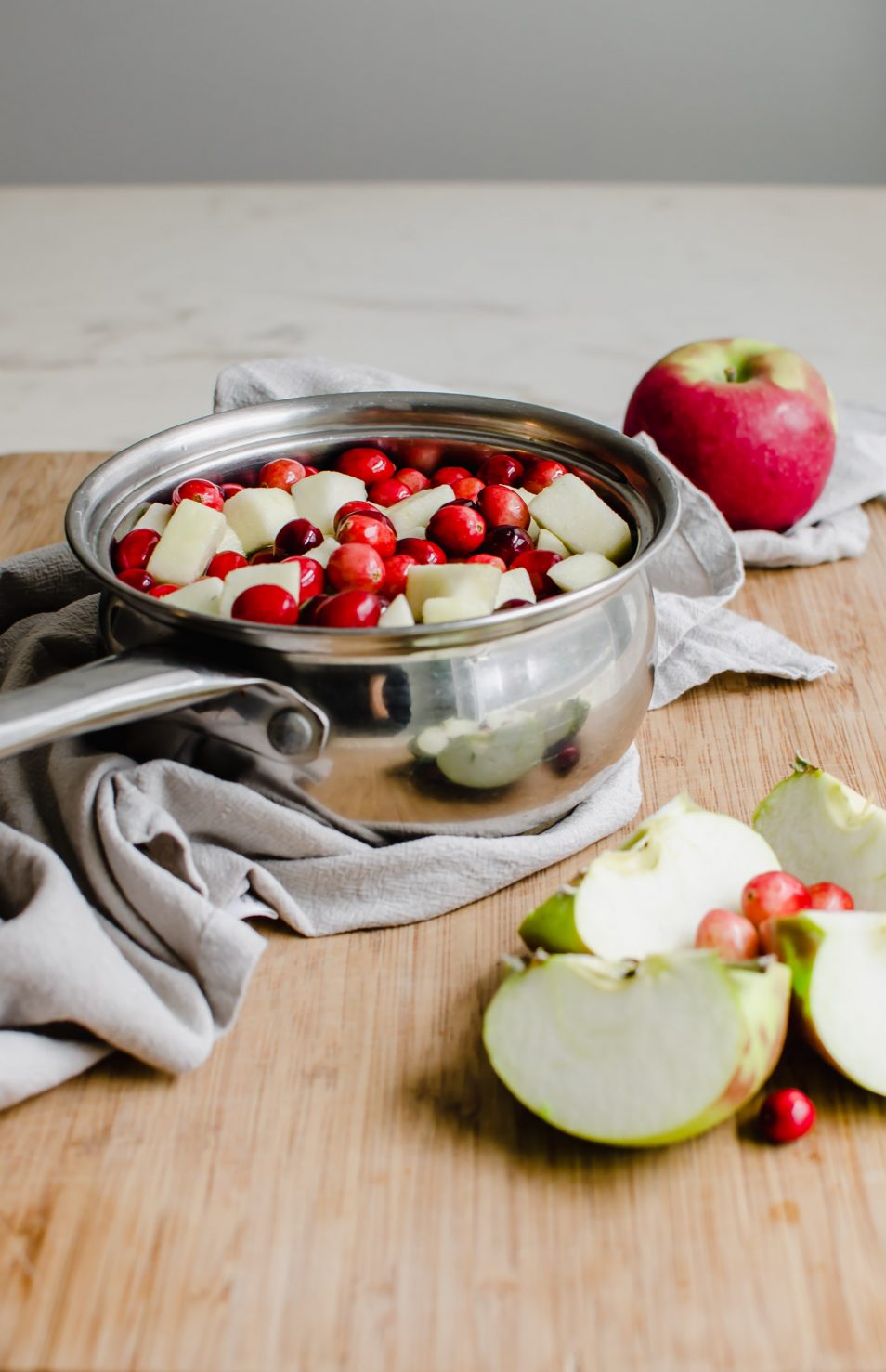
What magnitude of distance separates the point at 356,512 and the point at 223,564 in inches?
4.6

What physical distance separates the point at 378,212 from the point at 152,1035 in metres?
2.74

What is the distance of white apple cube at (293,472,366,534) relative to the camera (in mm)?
1150

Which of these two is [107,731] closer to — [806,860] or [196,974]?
[196,974]

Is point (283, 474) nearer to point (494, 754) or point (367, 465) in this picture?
point (367, 465)

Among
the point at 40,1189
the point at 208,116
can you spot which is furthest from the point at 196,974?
the point at 208,116

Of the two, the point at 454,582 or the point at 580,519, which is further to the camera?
the point at 580,519

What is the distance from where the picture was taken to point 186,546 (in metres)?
1.06

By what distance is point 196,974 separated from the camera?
36.1 inches

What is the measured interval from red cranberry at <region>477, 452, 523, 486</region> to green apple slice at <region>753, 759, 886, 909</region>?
1.20 ft

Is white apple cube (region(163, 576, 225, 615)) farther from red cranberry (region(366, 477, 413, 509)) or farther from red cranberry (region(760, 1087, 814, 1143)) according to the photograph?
red cranberry (region(760, 1087, 814, 1143))

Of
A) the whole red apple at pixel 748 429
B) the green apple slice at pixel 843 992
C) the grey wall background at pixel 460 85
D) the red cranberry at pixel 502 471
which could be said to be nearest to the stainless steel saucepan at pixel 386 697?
the red cranberry at pixel 502 471

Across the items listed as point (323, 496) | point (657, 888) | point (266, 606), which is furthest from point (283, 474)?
point (657, 888)

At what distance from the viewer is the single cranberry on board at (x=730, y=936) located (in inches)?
33.9

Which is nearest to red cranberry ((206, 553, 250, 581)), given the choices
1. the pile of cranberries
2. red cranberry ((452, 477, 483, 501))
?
the pile of cranberries
